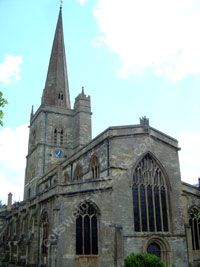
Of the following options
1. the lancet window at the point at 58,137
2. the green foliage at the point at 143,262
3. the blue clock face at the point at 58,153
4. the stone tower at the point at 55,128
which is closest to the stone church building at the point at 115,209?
the green foliage at the point at 143,262

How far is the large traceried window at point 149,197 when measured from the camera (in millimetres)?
22856

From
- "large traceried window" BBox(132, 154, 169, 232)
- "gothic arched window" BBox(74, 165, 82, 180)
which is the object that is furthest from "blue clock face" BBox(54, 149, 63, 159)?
"large traceried window" BBox(132, 154, 169, 232)

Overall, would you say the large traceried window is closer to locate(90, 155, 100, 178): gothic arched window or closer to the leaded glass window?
the leaded glass window

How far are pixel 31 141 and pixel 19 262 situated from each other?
20.3 m

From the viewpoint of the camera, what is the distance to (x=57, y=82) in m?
45.8

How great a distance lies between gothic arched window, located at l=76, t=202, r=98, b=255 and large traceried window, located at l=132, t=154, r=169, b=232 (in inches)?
125

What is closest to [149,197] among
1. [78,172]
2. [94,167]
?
[94,167]

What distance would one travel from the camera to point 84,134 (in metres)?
42.2

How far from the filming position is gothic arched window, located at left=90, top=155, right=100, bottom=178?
25.2 metres

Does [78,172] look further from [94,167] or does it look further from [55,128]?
[55,128]

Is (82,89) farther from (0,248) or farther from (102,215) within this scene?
(102,215)

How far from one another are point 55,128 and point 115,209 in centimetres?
2307

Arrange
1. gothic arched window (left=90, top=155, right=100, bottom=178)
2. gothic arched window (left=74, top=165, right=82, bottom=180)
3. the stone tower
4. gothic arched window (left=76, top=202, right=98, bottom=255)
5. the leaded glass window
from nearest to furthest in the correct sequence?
1. gothic arched window (left=76, top=202, right=98, bottom=255)
2. the leaded glass window
3. gothic arched window (left=90, top=155, right=100, bottom=178)
4. gothic arched window (left=74, top=165, right=82, bottom=180)
5. the stone tower

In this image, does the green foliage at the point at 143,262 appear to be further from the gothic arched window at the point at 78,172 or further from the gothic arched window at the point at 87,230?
the gothic arched window at the point at 78,172
